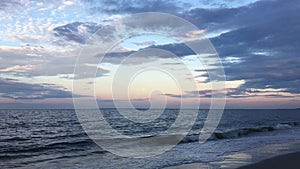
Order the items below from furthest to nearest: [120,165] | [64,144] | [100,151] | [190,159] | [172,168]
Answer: [64,144]
[100,151]
[190,159]
[120,165]
[172,168]

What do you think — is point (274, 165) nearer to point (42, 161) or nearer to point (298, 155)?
point (298, 155)

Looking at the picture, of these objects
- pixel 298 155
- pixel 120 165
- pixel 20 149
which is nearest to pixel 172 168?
pixel 120 165

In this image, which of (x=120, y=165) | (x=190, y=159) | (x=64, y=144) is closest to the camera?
(x=120, y=165)

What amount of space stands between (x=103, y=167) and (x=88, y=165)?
1111 mm

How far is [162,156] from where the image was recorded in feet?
63.5

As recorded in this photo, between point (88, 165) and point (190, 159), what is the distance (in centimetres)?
556

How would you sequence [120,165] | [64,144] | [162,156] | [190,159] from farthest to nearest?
[64,144] < [162,156] < [190,159] < [120,165]

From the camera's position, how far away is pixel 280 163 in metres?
16.0

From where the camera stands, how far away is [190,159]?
58.1ft

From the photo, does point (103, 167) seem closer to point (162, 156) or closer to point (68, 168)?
→ point (68, 168)

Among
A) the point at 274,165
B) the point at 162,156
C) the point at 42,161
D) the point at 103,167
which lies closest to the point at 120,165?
the point at 103,167

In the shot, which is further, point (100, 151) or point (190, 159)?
point (100, 151)

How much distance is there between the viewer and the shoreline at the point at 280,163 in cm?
1506

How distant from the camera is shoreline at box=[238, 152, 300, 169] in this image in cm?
1506
